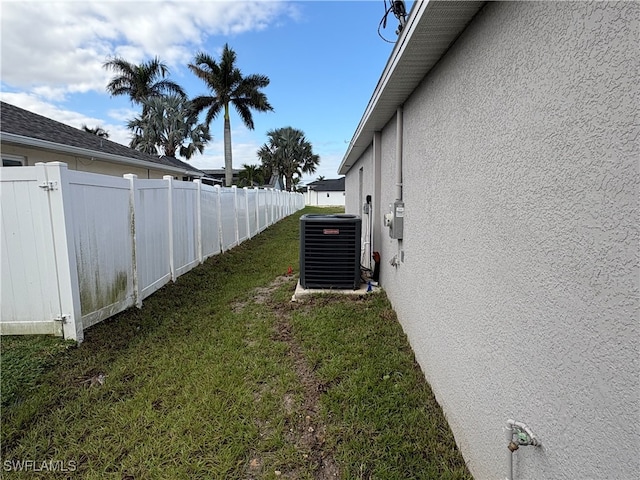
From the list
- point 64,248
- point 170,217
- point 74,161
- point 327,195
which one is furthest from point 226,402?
point 327,195

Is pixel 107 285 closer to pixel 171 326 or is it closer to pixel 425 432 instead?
pixel 171 326

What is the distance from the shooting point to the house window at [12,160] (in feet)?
24.9

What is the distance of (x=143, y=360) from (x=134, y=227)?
6.98 feet

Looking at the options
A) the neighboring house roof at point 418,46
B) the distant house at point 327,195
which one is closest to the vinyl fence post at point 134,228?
the neighboring house roof at point 418,46

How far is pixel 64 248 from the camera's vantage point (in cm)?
349

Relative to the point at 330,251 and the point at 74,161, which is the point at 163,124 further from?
the point at 330,251

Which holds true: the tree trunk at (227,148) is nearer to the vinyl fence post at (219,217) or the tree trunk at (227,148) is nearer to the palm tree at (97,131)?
the vinyl fence post at (219,217)

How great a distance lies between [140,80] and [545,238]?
103ft

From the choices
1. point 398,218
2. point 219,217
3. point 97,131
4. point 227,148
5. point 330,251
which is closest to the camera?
point 398,218

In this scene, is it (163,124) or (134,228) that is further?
(163,124)

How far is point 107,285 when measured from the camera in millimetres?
4215

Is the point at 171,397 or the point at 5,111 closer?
the point at 171,397

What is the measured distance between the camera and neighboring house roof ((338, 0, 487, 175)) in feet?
6.55

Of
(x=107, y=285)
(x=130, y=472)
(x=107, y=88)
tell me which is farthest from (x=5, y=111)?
(x=107, y=88)
